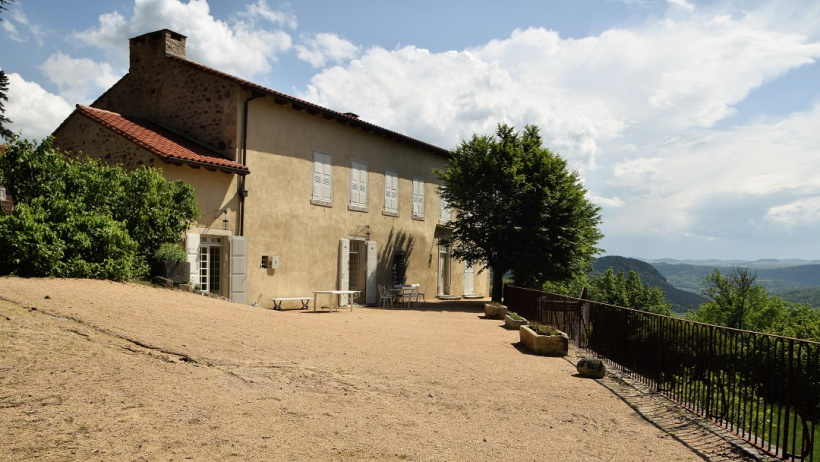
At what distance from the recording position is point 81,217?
10.1m

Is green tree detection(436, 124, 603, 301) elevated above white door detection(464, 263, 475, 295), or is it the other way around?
green tree detection(436, 124, 603, 301)

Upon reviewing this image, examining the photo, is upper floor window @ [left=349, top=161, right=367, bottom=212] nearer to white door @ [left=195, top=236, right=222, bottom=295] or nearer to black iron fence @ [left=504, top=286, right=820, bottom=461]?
white door @ [left=195, top=236, right=222, bottom=295]

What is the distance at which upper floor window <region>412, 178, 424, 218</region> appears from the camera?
21531 mm

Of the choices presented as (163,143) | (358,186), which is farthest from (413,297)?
(163,143)

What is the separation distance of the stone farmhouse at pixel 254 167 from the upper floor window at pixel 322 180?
0.04 meters

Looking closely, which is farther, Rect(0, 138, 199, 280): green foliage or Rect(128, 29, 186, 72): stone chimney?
Rect(128, 29, 186, 72): stone chimney

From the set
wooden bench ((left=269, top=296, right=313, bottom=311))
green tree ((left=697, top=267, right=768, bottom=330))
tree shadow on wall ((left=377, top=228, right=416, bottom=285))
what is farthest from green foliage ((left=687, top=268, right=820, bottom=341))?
wooden bench ((left=269, top=296, right=313, bottom=311))

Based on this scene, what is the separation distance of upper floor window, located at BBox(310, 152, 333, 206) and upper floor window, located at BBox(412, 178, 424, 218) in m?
4.82

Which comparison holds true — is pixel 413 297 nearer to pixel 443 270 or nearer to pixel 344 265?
pixel 344 265

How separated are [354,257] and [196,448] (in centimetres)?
1501

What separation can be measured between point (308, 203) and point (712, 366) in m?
12.5

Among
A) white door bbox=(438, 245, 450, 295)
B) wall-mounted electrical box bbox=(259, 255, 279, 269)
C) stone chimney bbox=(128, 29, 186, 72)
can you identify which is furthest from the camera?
white door bbox=(438, 245, 450, 295)

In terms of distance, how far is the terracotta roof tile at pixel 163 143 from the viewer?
12.9m

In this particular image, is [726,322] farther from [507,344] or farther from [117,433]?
[117,433]
